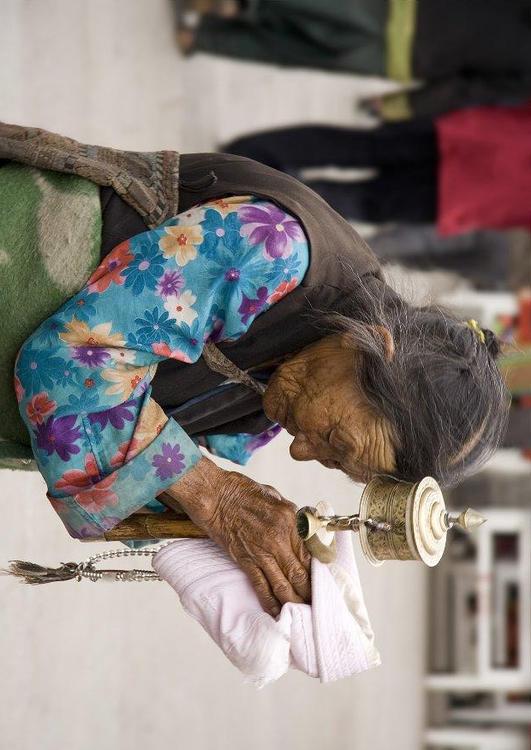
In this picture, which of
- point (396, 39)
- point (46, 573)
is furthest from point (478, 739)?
point (46, 573)

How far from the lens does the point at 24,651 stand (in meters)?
2.55

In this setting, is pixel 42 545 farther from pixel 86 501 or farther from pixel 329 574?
pixel 329 574

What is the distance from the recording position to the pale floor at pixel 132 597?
8.52 feet

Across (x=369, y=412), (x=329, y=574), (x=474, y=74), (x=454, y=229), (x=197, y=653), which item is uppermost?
(x=474, y=74)

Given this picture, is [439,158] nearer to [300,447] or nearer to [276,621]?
[300,447]

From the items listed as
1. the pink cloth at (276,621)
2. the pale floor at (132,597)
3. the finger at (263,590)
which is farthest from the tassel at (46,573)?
the pale floor at (132,597)

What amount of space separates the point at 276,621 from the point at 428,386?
0.38 meters

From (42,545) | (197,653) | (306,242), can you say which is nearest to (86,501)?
(306,242)

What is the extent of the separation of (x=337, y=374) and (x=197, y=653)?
7.65 feet

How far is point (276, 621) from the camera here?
3.99 feet

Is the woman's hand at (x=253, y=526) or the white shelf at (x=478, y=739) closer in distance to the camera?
the woman's hand at (x=253, y=526)

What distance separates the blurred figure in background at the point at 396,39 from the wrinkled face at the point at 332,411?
2829 mm

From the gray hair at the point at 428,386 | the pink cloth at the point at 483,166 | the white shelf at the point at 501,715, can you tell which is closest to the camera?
the gray hair at the point at 428,386

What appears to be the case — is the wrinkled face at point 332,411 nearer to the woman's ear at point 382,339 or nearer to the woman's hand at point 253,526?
the woman's ear at point 382,339
